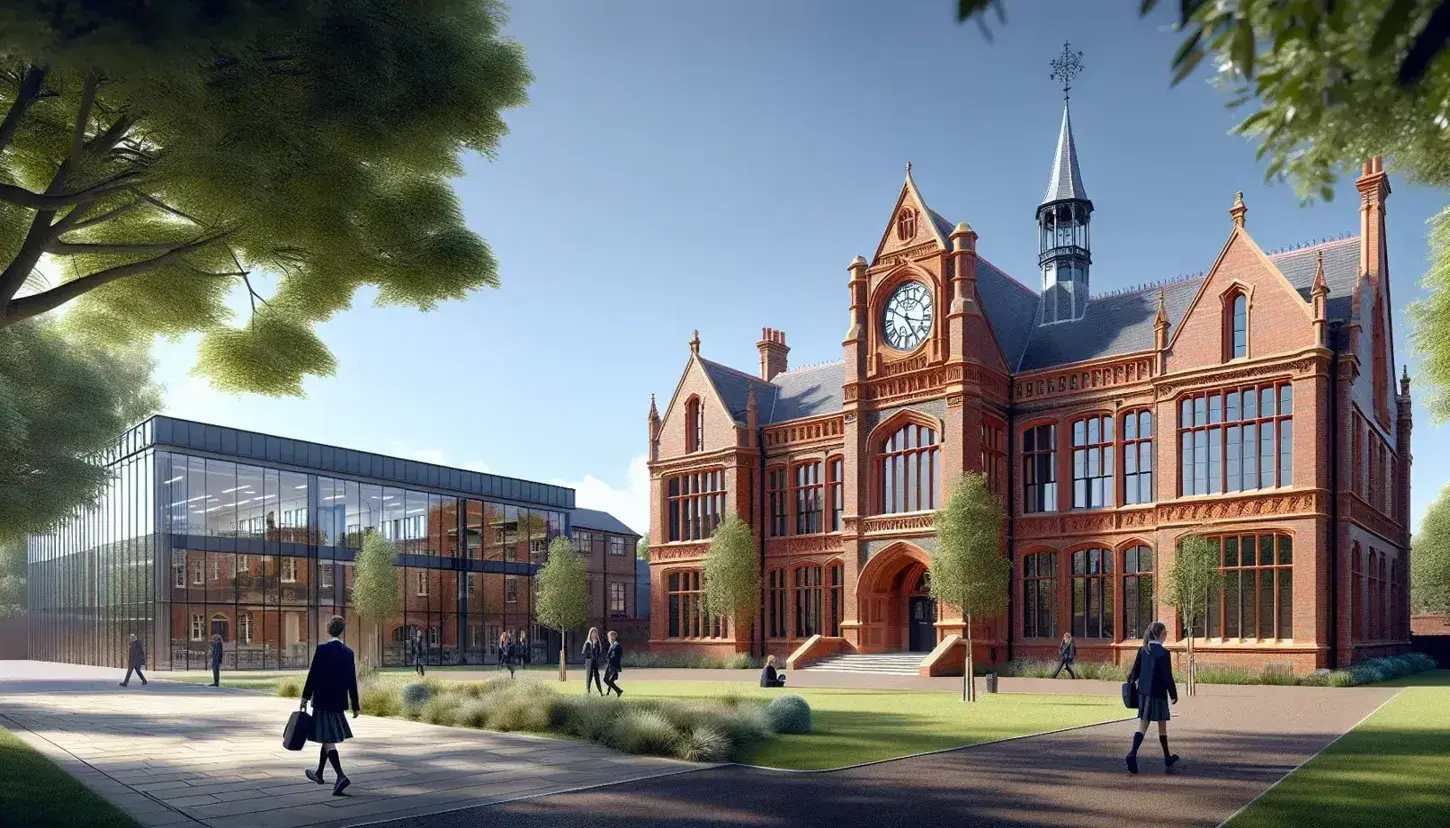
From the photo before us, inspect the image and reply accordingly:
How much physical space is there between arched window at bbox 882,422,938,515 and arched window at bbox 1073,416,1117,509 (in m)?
4.93

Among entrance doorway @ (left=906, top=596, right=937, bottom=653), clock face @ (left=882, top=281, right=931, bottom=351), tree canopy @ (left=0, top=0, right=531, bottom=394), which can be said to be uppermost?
clock face @ (left=882, top=281, right=931, bottom=351)

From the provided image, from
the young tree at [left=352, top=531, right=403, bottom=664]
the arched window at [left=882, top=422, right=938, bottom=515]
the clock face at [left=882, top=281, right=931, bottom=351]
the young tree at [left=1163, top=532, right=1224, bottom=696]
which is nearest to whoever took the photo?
the young tree at [left=1163, top=532, right=1224, bottom=696]

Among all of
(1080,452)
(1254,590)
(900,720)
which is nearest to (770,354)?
(1080,452)

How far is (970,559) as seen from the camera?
96.9 feet

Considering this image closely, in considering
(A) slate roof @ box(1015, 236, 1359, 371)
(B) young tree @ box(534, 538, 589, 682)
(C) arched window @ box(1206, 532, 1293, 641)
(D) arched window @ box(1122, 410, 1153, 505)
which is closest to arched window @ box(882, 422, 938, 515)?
(A) slate roof @ box(1015, 236, 1359, 371)

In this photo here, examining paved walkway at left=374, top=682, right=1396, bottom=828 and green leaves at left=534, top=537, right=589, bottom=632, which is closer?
paved walkway at left=374, top=682, right=1396, bottom=828

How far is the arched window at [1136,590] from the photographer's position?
34281mm

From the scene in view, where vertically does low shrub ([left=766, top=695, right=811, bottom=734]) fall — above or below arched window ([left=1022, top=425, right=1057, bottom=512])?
below

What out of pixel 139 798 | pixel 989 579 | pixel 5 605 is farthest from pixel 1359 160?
pixel 5 605

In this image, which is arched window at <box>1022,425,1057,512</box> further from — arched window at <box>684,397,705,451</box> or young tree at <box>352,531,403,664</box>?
young tree at <box>352,531,403,664</box>

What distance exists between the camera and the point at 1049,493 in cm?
3747

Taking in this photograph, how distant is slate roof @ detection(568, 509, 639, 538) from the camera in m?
63.3

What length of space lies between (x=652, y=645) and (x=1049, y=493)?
20.0 m

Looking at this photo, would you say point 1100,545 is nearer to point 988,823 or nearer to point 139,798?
point 988,823
